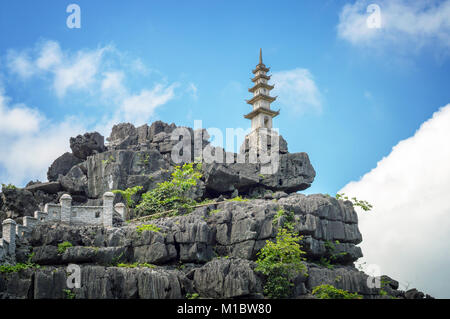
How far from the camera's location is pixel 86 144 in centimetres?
5372

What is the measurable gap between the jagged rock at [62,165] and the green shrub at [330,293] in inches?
1207

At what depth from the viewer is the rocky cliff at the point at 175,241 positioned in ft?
105

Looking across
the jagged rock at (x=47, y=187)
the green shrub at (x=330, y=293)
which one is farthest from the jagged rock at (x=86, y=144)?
the green shrub at (x=330, y=293)

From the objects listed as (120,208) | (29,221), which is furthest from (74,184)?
(29,221)

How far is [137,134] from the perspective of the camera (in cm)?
5853

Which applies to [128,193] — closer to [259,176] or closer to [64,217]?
[64,217]

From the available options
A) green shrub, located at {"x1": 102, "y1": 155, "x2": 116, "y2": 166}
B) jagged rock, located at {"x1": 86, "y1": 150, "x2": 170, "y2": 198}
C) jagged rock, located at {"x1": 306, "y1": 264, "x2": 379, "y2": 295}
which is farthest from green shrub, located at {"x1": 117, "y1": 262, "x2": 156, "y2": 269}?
green shrub, located at {"x1": 102, "y1": 155, "x2": 116, "y2": 166}

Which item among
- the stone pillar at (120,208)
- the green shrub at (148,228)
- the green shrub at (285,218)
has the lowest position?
the green shrub at (148,228)

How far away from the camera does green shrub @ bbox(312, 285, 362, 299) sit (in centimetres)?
3312

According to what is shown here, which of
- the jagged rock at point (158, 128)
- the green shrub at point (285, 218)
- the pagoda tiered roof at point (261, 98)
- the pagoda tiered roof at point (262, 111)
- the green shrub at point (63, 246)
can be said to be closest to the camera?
the green shrub at point (63, 246)

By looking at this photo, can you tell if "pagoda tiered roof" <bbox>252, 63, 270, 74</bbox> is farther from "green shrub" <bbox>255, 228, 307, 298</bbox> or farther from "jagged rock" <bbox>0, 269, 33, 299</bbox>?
"jagged rock" <bbox>0, 269, 33, 299</bbox>

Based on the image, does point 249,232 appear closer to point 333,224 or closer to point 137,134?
point 333,224

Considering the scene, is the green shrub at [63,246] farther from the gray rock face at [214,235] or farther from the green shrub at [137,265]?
the green shrub at [137,265]

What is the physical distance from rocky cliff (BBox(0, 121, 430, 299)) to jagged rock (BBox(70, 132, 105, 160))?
2304 millimetres
